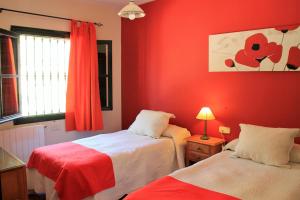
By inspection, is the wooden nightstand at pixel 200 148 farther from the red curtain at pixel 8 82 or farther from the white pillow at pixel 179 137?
the red curtain at pixel 8 82

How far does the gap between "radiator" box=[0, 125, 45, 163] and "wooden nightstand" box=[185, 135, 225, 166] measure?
6.46ft

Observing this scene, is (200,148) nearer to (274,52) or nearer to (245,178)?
(245,178)

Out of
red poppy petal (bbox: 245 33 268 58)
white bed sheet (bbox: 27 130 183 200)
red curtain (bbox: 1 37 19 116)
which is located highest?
red poppy petal (bbox: 245 33 268 58)

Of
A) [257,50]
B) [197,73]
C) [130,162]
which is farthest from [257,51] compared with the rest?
[130,162]

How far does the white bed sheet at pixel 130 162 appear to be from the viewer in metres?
2.66

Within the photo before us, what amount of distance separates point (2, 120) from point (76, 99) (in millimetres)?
1169

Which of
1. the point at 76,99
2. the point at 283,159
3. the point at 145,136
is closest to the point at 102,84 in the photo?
the point at 76,99

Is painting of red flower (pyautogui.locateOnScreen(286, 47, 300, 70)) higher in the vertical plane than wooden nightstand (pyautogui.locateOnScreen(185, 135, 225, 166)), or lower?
higher

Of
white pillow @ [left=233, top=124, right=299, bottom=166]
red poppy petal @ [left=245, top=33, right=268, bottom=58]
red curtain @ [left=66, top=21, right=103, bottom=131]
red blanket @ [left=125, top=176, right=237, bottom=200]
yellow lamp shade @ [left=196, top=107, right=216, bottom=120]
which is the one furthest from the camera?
red curtain @ [left=66, top=21, right=103, bottom=131]

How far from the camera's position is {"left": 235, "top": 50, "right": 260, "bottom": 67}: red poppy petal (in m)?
2.92

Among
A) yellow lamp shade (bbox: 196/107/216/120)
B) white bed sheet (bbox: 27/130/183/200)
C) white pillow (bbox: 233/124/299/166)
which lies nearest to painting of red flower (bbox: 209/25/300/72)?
yellow lamp shade (bbox: 196/107/216/120)

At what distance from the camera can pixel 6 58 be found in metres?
2.98

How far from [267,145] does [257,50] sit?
112 centimetres

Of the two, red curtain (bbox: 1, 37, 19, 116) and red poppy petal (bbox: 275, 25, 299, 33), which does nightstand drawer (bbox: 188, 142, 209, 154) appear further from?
red curtain (bbox: 1, 37, 19, 116)
